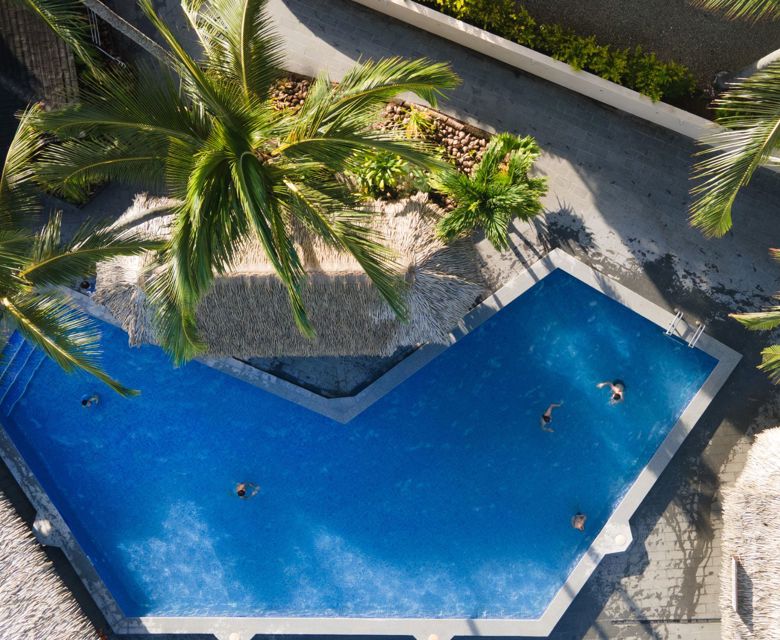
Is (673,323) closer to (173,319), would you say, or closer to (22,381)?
(173,319)

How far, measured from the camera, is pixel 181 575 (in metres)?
10.7

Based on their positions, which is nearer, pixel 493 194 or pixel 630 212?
pixel 493 194

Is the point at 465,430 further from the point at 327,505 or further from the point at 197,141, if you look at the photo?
the point at 197,141

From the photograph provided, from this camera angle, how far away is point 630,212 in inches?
400

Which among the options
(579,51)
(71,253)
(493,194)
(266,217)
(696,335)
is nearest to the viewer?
(266,217)

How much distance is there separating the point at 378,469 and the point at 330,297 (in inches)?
141

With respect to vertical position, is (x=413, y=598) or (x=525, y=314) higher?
(x=525, y=314)

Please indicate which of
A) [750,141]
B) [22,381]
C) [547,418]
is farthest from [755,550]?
[22,381]

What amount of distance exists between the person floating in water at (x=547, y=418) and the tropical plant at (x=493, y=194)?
3126mm

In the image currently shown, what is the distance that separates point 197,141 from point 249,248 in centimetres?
207

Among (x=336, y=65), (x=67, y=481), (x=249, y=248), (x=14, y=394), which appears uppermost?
(x=336, y=65)

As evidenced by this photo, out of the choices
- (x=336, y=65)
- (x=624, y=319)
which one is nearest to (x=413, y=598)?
(x=624, y=319)

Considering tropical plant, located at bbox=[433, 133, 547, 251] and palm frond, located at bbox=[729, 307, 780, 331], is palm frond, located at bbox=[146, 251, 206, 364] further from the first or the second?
palm frond, located at bbox=[729, 307, 780, 331]

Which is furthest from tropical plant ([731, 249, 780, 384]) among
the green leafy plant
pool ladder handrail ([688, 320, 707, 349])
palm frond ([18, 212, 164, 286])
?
palm frond ([18, 212, 164, 286])
